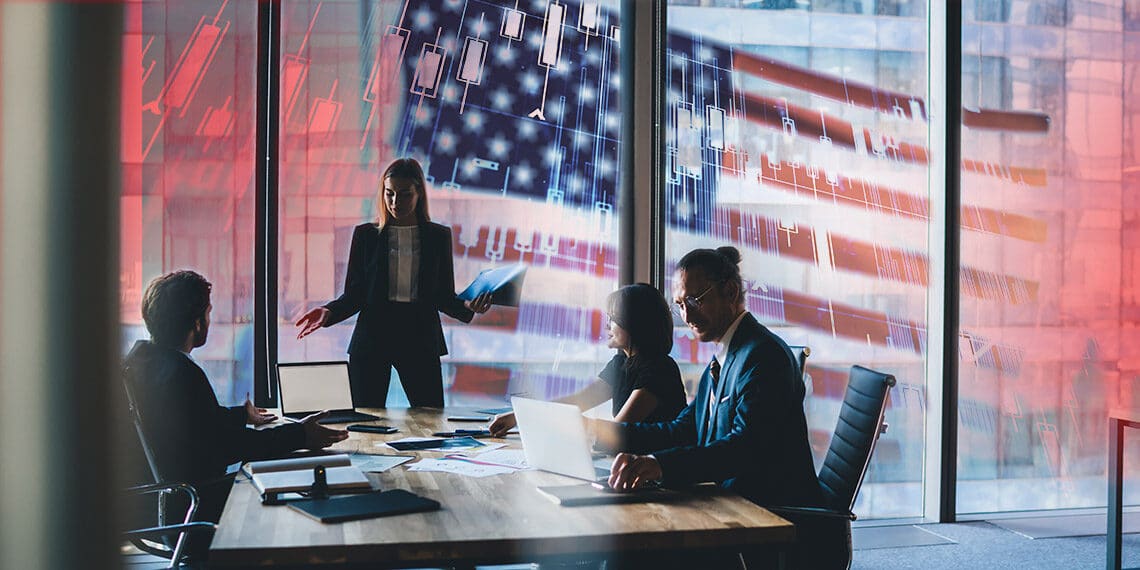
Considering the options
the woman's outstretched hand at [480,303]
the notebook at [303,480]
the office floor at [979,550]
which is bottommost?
the office floor at [979,550]

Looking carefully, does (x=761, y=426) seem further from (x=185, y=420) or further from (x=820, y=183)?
(x=820, y=183)

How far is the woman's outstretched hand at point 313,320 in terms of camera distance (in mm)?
3961

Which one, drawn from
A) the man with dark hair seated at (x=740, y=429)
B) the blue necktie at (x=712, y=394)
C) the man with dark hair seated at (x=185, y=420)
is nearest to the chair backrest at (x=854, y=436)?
the man with dark hair seated at (x=740, y=429)

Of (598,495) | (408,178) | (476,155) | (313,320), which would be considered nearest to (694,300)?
(598,495)

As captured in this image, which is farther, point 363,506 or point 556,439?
point 556,439

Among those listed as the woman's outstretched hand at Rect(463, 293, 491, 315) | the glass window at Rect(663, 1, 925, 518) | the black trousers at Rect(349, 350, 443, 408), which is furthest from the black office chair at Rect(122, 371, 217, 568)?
the glass window at Rect(663, 1, 925, 518)

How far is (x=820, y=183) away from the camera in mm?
4816

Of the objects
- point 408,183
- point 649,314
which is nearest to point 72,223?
point 649,314

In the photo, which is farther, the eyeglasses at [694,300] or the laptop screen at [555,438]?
the eyeglasses at [694,300]

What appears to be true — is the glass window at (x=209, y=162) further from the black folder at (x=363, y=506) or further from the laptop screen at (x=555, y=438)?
the black folder at (x=363, y=506)

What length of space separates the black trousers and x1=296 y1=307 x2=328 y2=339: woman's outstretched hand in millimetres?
204

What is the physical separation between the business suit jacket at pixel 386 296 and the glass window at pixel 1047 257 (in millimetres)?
2687

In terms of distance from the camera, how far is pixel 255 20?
4293mm

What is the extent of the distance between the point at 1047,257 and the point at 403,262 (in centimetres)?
334
